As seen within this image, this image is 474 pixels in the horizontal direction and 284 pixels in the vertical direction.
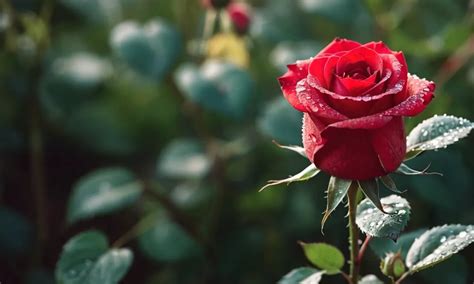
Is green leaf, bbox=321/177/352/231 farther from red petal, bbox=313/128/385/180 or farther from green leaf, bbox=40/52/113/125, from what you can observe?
green leaf, bbox=40/52/113/125

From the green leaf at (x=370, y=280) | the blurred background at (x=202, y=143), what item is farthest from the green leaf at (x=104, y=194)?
the green leaf at (x=370, y=280)

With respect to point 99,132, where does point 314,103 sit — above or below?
above

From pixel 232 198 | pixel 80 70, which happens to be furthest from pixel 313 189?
pixel 80 70

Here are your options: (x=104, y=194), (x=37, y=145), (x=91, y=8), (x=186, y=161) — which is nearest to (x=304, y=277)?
(x=104, y=194)

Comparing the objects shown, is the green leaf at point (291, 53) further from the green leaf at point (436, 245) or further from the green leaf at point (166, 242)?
the green leaf at point (436, 245)

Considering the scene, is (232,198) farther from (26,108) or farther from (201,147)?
(26,108)

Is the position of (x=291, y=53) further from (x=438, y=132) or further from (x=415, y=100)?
(x=415, y=100)
